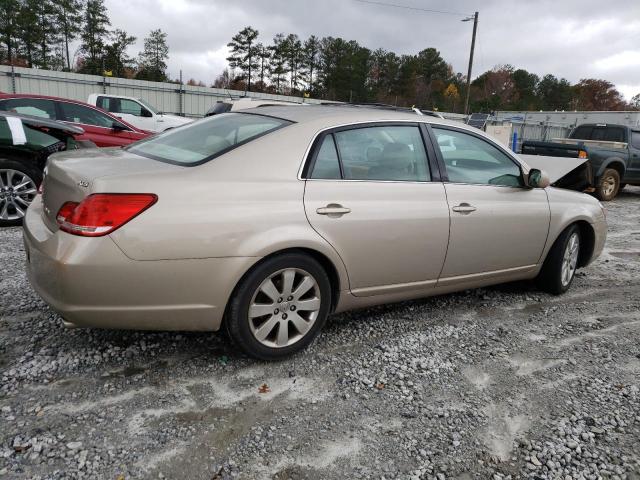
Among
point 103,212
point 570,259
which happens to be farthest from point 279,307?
point 570,259

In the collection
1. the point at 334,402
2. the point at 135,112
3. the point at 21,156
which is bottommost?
the point at 334,402

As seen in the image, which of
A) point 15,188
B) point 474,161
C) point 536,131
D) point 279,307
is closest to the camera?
point 279,307

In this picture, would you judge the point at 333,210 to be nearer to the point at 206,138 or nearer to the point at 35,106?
the point at 206,138

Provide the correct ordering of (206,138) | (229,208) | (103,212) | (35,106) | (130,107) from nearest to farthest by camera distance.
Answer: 1. (103,212)
2. (229,208)
3. (206,138)
4. (35,106)
5. (130,107)

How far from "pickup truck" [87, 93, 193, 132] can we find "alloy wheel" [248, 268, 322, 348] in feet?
41.3

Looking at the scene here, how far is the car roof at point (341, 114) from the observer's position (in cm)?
326

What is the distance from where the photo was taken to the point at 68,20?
1604 inches

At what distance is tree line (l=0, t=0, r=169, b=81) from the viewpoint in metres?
37.6

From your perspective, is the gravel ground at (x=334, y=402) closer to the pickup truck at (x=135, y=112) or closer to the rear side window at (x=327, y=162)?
the rear side window at (x=327, y=162)

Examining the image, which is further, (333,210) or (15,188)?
(15,188)

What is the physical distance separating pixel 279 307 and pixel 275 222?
1.66ft

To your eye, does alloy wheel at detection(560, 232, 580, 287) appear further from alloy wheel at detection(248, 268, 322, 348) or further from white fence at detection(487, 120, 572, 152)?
white fence at detection(487, 120, 572, 152)

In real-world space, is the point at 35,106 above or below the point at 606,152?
above

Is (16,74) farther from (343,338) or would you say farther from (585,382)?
(585,382)
